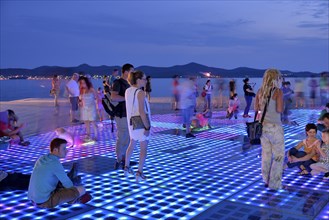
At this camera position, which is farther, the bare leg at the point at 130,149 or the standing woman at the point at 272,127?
the bare leg at the point at 130,149

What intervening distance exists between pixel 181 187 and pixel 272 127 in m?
1.54

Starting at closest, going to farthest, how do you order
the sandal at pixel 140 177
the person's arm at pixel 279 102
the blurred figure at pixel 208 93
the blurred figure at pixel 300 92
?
1. the person's arm at pixel 279 102
2. the sandal at pixel 140 177
3. the blurred figure at pixel 208 93
4. the blurred figure at pixel 300 92

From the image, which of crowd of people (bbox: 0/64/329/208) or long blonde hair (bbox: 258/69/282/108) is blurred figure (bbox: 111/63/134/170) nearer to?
crowd of people (bbox: 0/64/329/208)

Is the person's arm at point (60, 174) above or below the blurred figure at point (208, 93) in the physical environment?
below

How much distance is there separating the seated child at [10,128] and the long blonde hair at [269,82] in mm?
5267

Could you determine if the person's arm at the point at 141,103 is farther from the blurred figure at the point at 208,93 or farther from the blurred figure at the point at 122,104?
the blurred figure at the point at 208,93

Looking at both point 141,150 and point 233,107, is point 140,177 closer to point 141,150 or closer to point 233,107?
point 141,150

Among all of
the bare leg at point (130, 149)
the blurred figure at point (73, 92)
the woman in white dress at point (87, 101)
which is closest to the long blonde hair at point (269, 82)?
the bare leg at point (130, 149)

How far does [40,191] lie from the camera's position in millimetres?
4195

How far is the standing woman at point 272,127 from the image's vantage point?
191 inches

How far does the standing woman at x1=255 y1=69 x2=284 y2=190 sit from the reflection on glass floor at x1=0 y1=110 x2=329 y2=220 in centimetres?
27

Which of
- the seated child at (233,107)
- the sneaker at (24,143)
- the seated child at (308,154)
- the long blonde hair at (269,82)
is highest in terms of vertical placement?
the long blonde hair at (269,82)

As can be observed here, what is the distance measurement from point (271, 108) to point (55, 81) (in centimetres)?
1434

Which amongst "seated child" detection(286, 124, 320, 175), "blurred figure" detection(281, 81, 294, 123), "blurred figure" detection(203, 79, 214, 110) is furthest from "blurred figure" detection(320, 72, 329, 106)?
"seated child" detection(286, 124, 320, 175)
